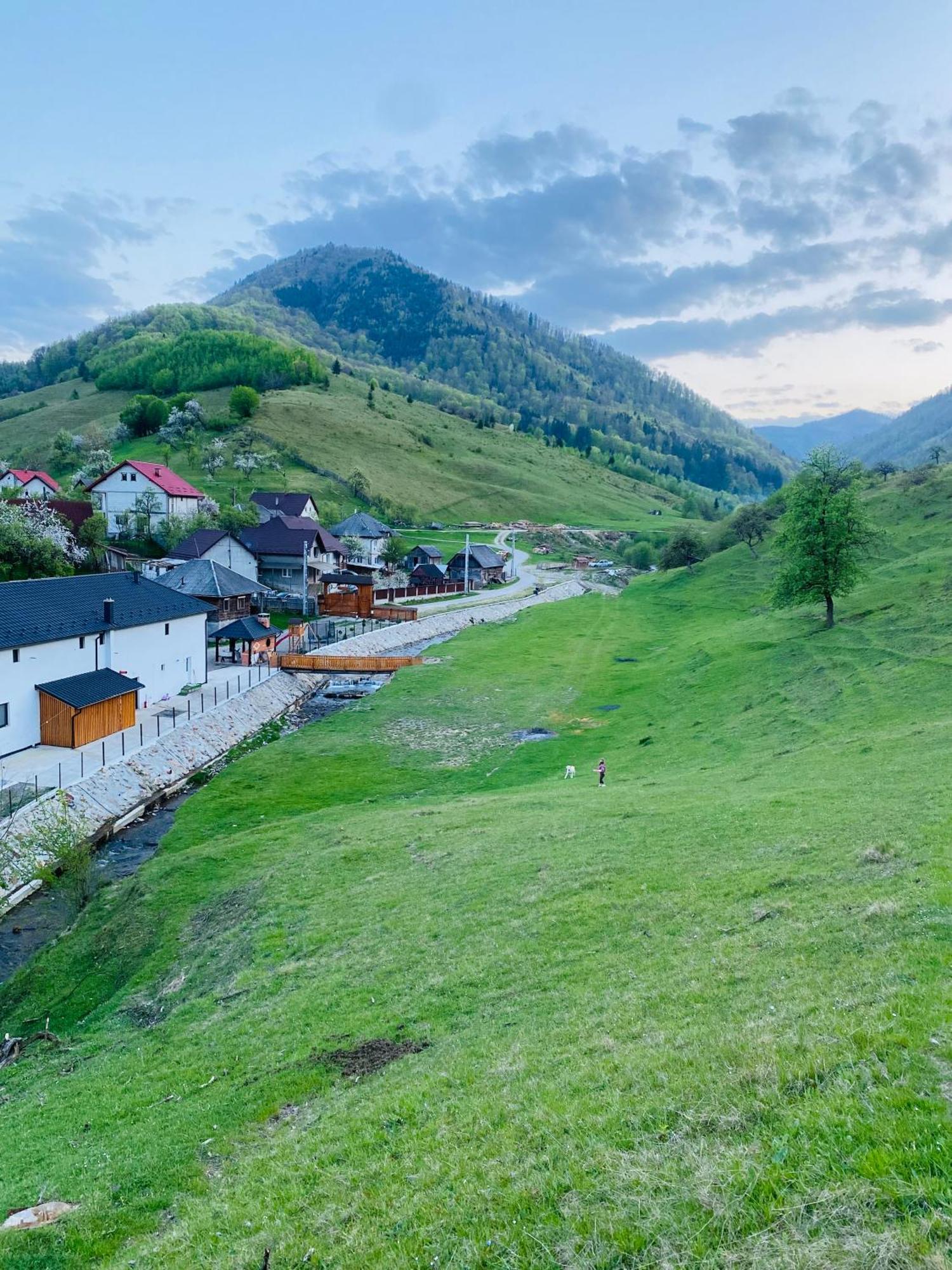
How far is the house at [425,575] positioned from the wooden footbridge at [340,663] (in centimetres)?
4029

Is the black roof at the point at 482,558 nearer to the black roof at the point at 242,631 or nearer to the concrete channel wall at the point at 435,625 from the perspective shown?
the concrete channel wall at the point at 435,625

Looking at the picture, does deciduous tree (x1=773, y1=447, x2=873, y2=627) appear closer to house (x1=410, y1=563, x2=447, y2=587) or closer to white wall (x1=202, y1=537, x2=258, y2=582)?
house (x1=410, y1=563, x2=447, y2=587)

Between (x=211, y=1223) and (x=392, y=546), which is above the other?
(x=392, y=546)

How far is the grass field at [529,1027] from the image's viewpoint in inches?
291

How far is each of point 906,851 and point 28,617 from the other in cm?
4033

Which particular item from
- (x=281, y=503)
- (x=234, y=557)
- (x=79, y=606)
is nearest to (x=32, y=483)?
(x=281, y=503)

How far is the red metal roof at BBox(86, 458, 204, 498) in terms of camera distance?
105 meters

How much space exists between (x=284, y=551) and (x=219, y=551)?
820 cm

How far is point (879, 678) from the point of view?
1547 inches

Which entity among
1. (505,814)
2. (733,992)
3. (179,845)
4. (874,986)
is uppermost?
(874,986)

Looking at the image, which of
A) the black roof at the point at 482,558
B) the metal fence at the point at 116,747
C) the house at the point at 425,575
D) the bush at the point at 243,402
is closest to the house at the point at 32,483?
the house at the point at 425,575

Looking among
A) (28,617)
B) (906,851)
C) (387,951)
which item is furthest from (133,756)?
(906,851)

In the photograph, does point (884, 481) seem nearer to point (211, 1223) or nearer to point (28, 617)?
point (28, 617)

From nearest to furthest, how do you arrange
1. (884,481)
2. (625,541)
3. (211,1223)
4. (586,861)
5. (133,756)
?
(211,1223), (586,861), (133,756), (884,481), (625,541)
